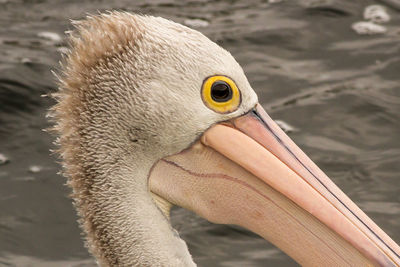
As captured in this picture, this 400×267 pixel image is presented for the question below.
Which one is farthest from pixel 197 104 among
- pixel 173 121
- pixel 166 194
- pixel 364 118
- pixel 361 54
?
pixel 361 54

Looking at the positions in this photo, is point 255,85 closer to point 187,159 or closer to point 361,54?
point 361,54

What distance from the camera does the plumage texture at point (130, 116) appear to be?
306 cm

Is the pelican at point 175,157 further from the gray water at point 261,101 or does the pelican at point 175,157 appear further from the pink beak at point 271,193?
the gray water at point 261,101

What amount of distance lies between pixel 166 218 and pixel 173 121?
0.42m

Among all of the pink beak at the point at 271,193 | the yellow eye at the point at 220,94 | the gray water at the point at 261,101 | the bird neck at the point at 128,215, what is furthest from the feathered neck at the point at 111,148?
the gray water at the point at 261,101

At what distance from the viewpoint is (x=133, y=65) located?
10.1 feet

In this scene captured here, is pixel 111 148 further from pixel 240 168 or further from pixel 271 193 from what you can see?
pixel 271 193

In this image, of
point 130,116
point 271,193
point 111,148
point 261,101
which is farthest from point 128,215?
point 261,101

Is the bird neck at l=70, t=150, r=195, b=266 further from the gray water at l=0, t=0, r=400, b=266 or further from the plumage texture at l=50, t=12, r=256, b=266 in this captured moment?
the gray water at l=0, t=0, r=400, b=266

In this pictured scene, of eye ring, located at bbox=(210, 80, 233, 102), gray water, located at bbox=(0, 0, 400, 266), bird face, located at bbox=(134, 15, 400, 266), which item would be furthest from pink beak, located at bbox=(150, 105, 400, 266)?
gray water, located at bbox=(0, 0, 400, 266)

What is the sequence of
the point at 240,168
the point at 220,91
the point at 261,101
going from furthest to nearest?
the point at 261,101
the point at 240,168
the point at 220,91

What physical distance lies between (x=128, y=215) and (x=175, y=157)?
284 millimetres

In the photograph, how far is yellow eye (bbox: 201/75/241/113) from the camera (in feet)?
10.1

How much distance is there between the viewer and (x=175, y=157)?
10.5 ft
